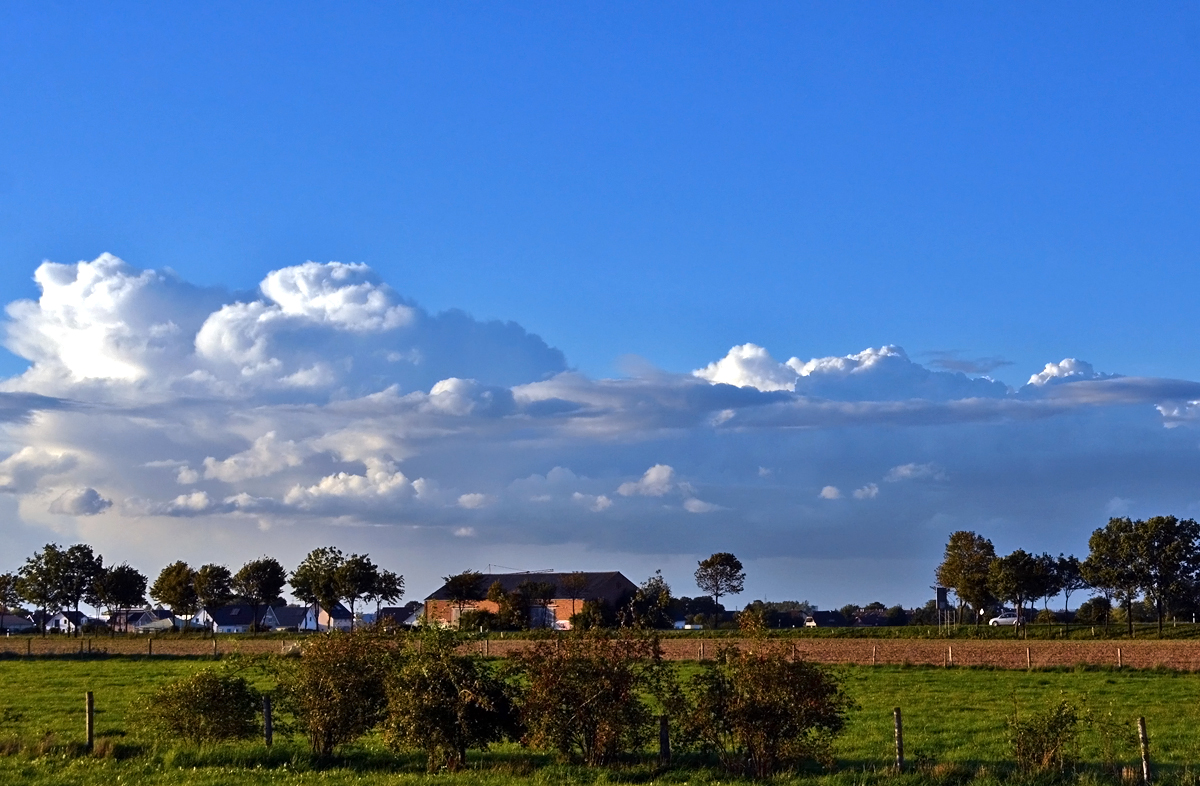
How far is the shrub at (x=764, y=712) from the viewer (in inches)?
832

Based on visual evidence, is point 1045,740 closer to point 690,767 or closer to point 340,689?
point 690,767

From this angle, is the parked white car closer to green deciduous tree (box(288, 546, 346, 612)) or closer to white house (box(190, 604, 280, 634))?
green deciduous tree (box(288, 546, 346, 612))

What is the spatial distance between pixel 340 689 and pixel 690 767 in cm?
743

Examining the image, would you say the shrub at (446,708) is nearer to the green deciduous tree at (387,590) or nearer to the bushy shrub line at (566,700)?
the bushy shrub line at (566,700)

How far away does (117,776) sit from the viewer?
2181cm

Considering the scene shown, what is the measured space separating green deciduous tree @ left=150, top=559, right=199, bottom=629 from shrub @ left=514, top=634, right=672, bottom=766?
122 m

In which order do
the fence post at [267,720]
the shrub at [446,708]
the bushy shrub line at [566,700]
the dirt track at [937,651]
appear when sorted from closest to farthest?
1. the bushy shrub line at [566,700]
2. the shrub at [446,708]
3. the fence post at [267,720]
4. the dirt track at [937,651]

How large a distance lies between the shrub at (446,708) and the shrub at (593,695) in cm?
66

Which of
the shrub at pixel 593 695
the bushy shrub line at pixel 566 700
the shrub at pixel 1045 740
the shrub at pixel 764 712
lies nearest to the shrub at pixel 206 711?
the bushy shrub line at pixel 566 700

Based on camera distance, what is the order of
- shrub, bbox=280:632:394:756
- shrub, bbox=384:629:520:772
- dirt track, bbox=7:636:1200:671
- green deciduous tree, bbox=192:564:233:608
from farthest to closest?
green deciduous tree, bbox=192:564:233:608, dirt track, bbox=7:636:1200:671, shrub, bbox=280:632:394:756, shrub, bbox=384:629:520:772

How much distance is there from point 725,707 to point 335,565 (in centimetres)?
10627

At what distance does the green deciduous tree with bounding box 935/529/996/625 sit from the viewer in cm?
10550

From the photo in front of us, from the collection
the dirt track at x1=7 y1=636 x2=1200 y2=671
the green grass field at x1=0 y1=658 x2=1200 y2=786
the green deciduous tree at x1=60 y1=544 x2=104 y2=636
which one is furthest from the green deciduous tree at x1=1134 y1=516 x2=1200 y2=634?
the green deciduous tree at x1=60 y1=544 x2=104 y2=636

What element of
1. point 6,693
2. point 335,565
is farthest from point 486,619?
point 6,693
